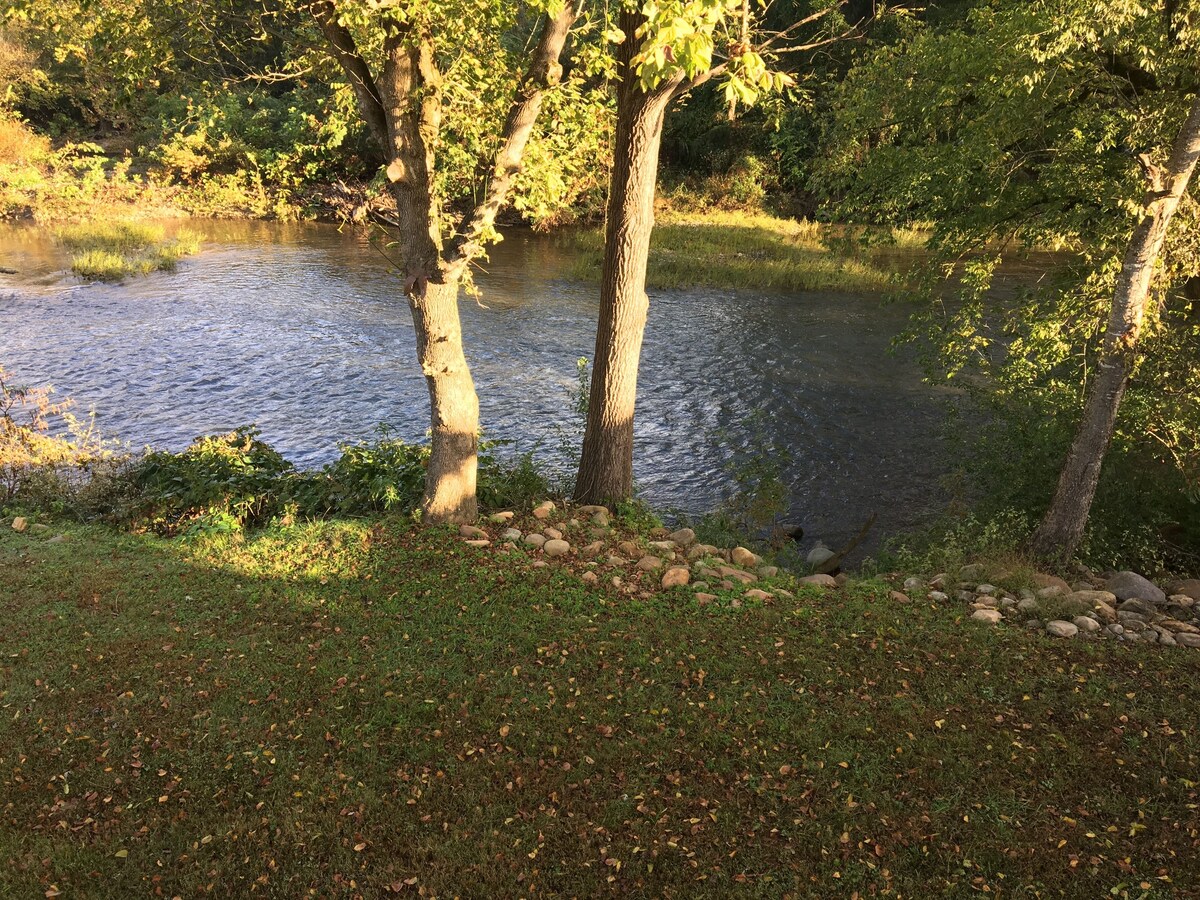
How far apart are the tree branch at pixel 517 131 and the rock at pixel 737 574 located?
11.9 ft

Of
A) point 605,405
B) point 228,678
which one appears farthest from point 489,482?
point 228,678

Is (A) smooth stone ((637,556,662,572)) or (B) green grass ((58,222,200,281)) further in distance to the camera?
(B) green grass ((58,222,200,281))

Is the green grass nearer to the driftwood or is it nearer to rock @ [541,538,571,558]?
rock @ [541,538,571,558]

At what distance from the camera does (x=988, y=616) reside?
6.59 m

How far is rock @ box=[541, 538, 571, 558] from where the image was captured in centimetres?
767

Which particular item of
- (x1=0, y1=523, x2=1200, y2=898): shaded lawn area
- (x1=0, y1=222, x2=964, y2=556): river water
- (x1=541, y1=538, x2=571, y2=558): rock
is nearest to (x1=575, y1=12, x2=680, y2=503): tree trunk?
(x1=541, y1=538, x2=571, y2=558): rock

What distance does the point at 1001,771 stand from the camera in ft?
15.1

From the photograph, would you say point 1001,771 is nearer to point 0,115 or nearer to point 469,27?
point 469,27

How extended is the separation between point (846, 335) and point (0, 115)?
3275cm

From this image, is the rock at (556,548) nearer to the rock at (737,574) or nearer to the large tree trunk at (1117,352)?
the rock at (737,574)

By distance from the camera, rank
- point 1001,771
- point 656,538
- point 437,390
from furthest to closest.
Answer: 1. point 656,538
2. point 437,390
3. point 1001,771

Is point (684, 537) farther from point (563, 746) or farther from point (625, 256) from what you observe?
point (563, 746)

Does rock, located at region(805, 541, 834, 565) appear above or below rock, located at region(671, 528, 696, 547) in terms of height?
below

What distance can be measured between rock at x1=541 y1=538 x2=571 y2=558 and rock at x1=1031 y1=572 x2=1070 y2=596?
4.20 meters
